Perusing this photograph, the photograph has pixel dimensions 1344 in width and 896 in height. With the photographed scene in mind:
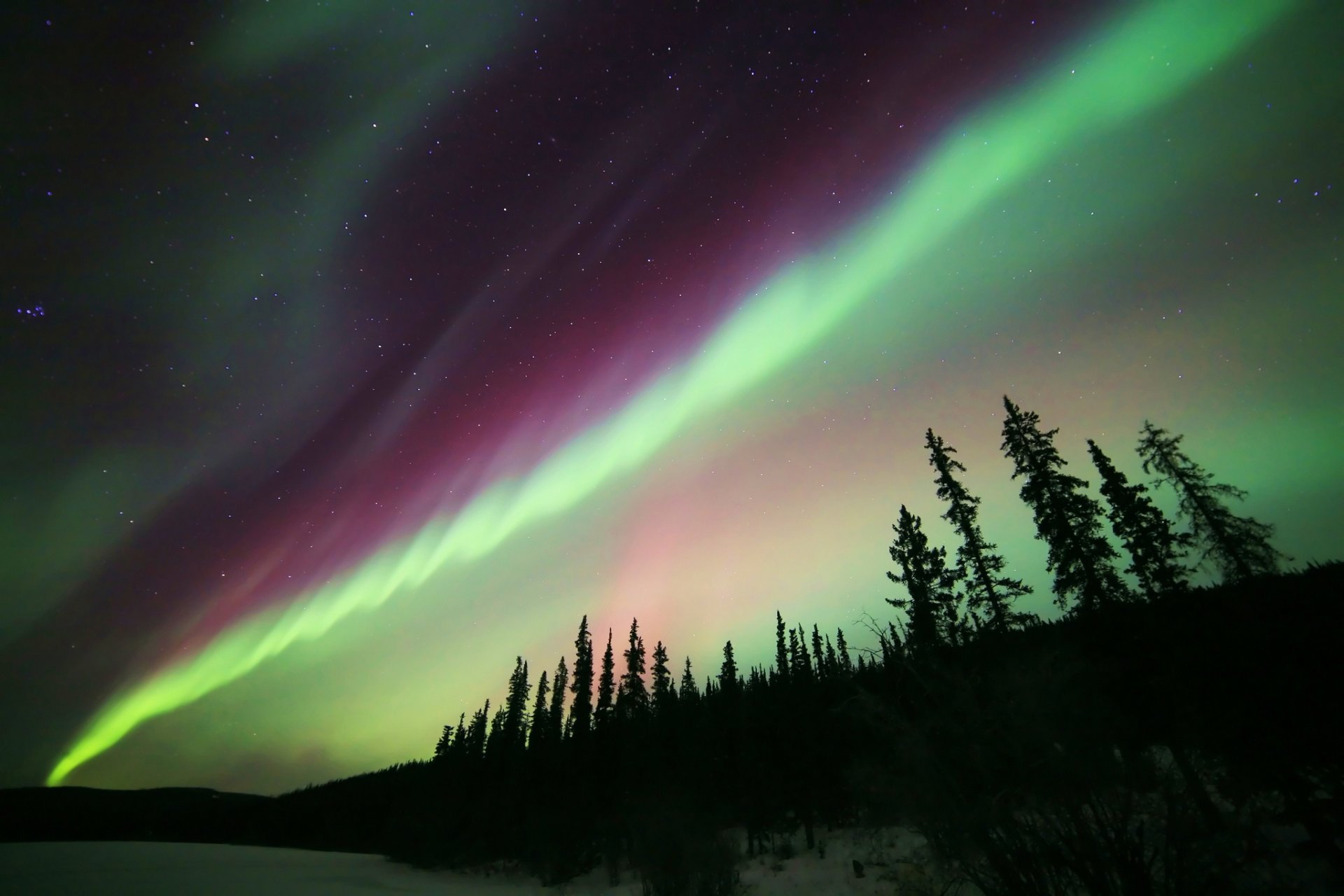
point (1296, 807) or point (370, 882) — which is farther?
point (370, 882)

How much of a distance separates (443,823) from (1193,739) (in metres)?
67.8

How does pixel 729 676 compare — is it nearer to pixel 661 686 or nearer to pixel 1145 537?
pixel 661 686

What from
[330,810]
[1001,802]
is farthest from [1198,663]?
[330,810]

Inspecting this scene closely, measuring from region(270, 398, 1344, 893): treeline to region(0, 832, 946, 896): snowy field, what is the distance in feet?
10.0

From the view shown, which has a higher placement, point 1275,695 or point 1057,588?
point 1057,588

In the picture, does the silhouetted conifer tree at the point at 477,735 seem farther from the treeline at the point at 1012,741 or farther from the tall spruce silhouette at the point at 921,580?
the tall spruce silhouette at the point at 921,580

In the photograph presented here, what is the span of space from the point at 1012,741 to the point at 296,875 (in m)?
51.6

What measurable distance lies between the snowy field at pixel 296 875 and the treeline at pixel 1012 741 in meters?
3.06

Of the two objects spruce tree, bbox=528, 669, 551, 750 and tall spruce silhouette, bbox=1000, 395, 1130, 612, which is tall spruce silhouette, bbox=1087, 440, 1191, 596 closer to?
tall spruce silhouette, bbox=1000, 395, 1130, 612

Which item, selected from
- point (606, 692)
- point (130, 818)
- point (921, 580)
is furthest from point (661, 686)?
point (130, 818)

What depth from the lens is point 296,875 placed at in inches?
1526

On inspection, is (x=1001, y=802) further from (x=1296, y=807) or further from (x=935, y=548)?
(x=935, y=548)

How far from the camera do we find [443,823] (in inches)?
2344

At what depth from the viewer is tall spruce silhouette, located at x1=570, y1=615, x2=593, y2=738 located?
207 ft
